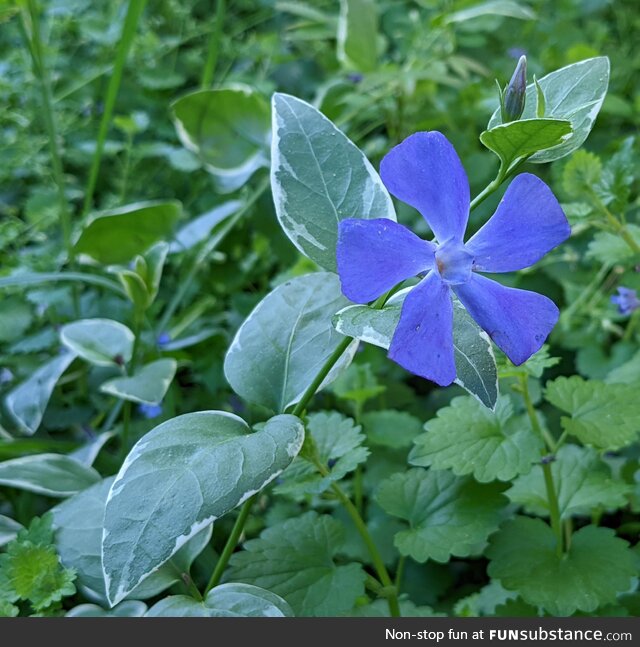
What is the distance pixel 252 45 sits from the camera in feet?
6.04

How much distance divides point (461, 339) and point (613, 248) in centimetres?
44

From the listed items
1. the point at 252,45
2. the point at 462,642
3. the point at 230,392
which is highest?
the point at 252,45

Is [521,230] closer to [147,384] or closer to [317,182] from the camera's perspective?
[317,182]

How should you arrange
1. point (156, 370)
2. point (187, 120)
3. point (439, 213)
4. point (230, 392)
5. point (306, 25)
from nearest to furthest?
1. point (439, 213)
2. point (156, 370)
3. point (230, 392)
4. point (187, 120)
5. point (306, 25)

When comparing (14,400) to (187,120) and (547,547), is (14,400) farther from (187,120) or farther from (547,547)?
(547,547)

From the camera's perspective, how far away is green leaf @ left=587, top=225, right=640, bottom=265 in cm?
100

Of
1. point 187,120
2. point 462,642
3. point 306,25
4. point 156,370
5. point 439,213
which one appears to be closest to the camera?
point 439,213

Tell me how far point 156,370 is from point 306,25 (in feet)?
3.29

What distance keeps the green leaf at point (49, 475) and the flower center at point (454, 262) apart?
0.53 meters

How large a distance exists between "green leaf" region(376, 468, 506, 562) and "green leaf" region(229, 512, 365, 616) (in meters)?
0.06

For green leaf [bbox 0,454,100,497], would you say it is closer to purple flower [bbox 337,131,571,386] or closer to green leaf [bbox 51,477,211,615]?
green leaf [bbox 51,477,211,615]

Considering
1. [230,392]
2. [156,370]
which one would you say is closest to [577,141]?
[156,370]

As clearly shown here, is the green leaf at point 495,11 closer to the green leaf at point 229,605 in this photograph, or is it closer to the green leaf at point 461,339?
the green leaf at point 461,339

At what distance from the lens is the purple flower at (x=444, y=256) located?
0.59m
